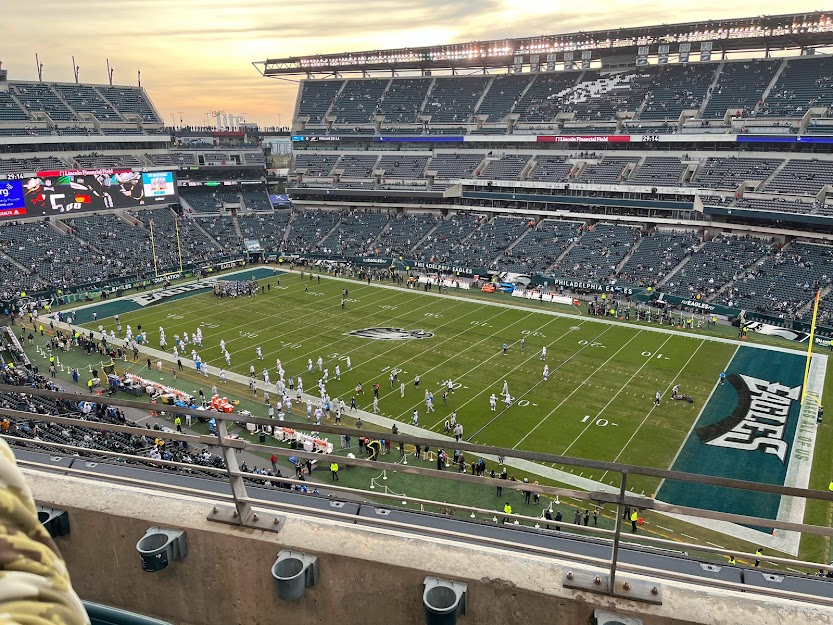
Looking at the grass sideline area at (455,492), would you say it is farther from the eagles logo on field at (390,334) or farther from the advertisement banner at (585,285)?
the advertisement banner at (585,285)

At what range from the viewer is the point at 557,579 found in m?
3.51

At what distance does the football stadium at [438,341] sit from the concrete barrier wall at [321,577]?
0.02 m

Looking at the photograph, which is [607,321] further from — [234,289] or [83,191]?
[83,191]

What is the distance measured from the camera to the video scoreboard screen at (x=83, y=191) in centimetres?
5128

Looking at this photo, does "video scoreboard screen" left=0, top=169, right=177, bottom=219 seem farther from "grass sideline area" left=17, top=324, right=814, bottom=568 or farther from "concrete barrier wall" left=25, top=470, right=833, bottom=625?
"concrete barrier wall" left=25, top=470, right=833, bottom=625

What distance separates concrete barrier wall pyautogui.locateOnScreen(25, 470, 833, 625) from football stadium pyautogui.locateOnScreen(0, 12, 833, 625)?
19 millimetres

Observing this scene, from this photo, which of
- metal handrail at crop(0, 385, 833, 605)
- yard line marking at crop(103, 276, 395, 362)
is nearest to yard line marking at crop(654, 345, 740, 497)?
metal handrail at crop(0, 385, 833, 605)

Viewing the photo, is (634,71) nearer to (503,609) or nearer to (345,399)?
(345,399)

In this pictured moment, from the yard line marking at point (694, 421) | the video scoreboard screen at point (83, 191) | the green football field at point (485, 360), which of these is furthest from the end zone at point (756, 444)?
the video scoreboard screen at point (83, 191)

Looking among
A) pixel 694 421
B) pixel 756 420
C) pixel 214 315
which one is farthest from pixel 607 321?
pixel 214 315

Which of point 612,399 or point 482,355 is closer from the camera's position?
point 612,399

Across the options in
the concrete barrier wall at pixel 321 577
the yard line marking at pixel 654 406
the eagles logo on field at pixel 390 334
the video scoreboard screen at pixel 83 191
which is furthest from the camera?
the video scoreboard screen at pixel 83 191

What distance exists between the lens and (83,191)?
5553 cm

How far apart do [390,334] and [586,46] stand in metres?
43.7
